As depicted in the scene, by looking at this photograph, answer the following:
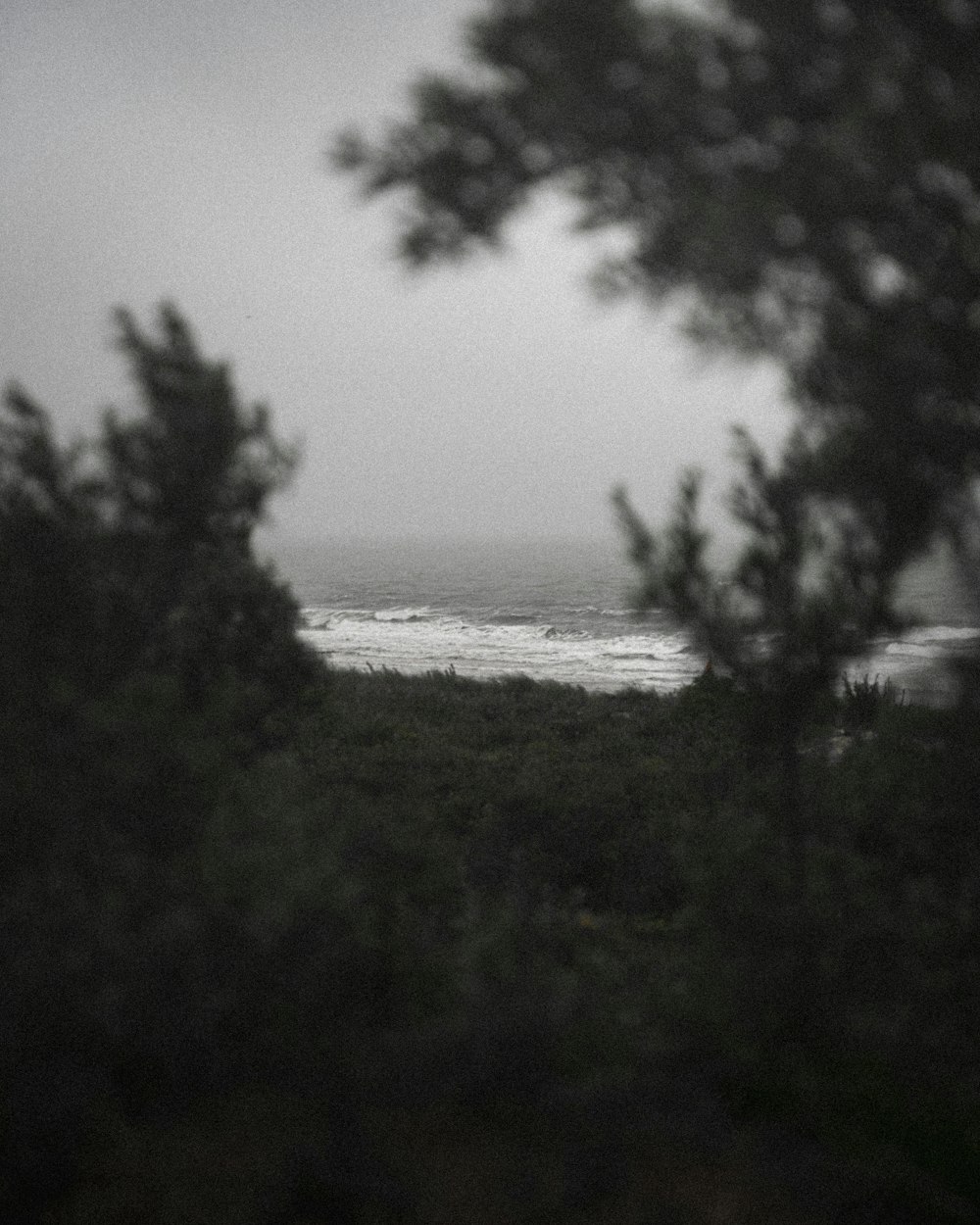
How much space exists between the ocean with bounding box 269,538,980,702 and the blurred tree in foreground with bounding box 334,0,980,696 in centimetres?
76

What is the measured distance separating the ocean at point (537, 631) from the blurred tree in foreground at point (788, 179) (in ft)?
2.48

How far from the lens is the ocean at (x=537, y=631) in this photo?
522cm

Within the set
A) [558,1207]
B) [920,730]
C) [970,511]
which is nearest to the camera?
[558,1207]

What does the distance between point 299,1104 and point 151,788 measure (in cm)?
137

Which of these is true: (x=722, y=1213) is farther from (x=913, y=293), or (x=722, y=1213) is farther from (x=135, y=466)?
(x=135, y=466)

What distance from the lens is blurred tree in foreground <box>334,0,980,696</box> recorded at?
312cm

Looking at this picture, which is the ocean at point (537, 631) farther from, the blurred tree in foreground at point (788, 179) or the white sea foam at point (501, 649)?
the blurred tree in foreground at point (788, 179)

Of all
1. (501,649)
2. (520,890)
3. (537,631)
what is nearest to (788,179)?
(520,890)

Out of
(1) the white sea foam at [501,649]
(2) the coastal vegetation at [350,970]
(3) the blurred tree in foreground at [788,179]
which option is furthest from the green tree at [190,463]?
(1) the white sea foam at [501,649]

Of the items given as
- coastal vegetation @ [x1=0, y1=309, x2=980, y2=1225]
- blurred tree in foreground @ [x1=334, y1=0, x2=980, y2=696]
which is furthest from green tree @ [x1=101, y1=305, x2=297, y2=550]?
blurred tree in foreground @ [x1=334, y1=0, x2=980, y2=696]

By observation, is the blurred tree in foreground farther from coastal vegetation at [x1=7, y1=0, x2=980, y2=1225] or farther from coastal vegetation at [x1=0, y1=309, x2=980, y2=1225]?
coastal vegetation at [x1=0, y1=309, x2=980, y2=1225]

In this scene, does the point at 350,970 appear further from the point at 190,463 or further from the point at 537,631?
the point at 537,631

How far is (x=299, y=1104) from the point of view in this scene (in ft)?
8.86

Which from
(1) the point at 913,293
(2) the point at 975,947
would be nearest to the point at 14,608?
(1) the point at 913,293
